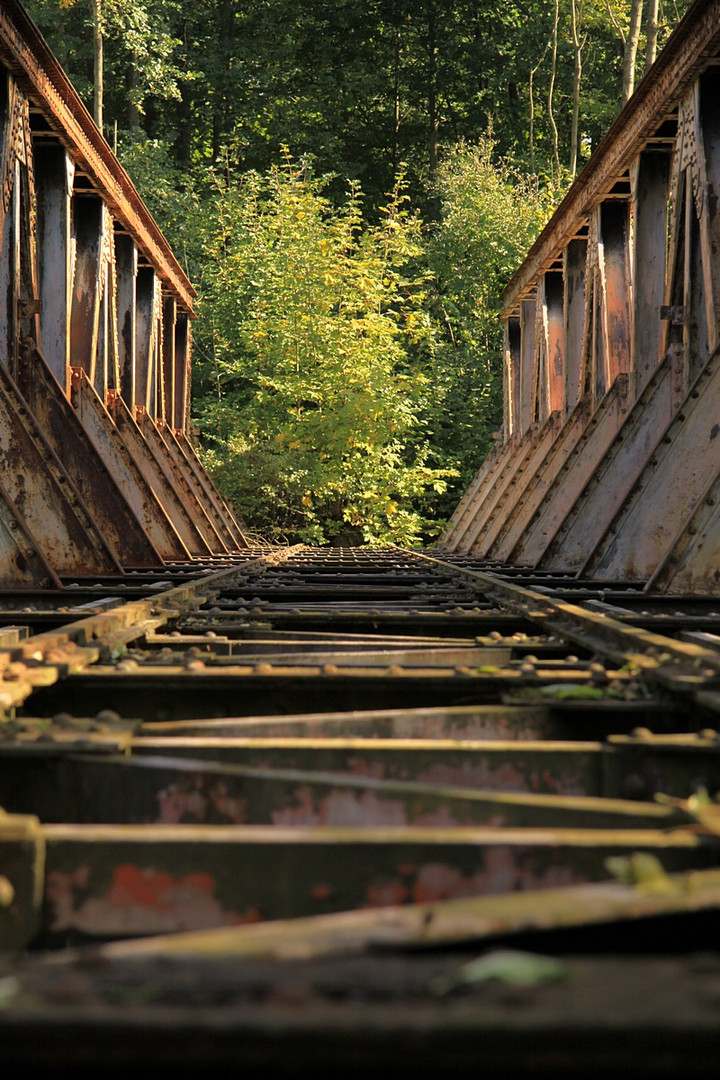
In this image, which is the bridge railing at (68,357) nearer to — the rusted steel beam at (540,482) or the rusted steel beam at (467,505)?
the rusted steel beam at (540,482)

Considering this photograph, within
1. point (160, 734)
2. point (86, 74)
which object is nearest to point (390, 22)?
point (86, 74)

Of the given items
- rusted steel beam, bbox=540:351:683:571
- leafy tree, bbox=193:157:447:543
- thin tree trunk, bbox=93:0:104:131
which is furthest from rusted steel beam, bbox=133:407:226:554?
thin tree trunk, bbox=93:0:104:131

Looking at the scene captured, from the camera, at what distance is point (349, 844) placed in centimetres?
168

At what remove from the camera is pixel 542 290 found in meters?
16.2

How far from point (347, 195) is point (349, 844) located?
3107 centimetres

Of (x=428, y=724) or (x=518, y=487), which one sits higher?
(x=518, y=487)

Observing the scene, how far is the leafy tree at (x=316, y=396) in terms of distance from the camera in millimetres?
22391

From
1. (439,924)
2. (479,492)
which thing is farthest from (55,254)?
(479,492)

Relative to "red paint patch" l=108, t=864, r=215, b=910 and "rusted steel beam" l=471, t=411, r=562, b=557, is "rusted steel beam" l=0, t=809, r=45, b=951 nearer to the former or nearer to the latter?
"red paint patch" l=108, t=864, r=215, b=910

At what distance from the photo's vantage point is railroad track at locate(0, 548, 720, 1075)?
1.14m

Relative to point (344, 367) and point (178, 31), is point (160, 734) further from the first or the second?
point (178, 31)

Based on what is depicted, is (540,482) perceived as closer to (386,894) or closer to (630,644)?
(630,644)

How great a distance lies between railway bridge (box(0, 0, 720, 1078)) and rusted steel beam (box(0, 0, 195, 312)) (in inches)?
1.9

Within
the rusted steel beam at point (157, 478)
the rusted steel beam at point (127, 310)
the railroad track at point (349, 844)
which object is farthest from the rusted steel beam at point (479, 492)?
the railroad track at point (349, 844)
